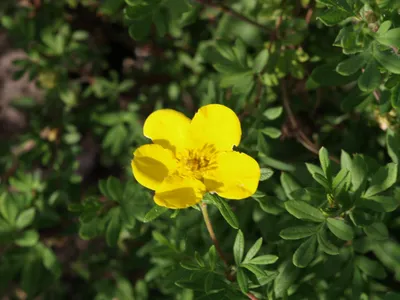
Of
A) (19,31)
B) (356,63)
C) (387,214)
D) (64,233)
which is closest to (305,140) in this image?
(387,214)

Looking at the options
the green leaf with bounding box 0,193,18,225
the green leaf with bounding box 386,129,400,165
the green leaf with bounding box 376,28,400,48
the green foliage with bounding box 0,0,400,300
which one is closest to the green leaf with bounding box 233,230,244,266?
the green foliage with bounding box 0,0,400,300

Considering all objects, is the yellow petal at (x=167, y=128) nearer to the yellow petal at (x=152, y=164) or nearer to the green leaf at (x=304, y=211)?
the yellow petal at (x=152, y=164)

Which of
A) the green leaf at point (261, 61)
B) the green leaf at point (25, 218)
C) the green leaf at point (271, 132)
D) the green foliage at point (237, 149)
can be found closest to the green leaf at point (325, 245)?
the green foliage at point (237, 149)

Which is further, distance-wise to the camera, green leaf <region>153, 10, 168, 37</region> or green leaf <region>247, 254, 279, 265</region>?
green leaf <region>153, 10, 168, 37</region>

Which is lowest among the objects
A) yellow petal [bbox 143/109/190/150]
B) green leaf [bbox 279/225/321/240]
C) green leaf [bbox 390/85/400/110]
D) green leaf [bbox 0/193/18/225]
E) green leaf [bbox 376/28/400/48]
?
green leaf [bbox 0/193/18/225]

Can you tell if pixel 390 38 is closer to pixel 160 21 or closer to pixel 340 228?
pixel 340 228

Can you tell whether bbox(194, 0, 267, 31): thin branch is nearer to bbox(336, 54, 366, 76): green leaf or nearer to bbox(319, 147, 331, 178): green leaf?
bbox(336, 54, 366, 76): green leaf

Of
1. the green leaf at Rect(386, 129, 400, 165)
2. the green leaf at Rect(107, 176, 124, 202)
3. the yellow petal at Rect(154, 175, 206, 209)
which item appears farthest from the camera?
the green leaf at Rect(107, 176, 124, 202)
